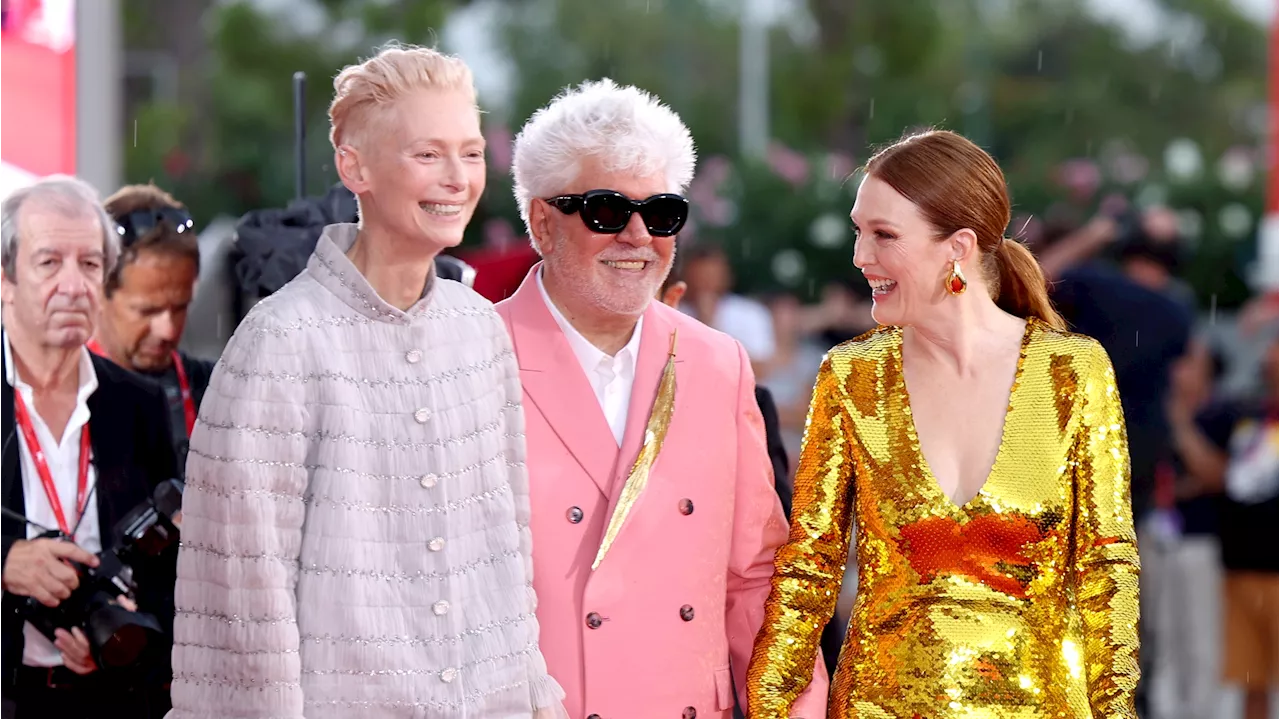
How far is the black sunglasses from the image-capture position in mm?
3430

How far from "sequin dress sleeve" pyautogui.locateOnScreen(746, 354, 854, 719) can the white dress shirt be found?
0.38m

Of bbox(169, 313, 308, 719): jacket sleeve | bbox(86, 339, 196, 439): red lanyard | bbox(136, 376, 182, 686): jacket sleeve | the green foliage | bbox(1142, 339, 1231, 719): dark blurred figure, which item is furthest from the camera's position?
the green foliage

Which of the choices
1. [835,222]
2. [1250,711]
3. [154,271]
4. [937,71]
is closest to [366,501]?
[154,271]

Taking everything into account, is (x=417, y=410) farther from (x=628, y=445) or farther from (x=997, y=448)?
(x=997, y=448)

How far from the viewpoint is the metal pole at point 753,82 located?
80.3 ft

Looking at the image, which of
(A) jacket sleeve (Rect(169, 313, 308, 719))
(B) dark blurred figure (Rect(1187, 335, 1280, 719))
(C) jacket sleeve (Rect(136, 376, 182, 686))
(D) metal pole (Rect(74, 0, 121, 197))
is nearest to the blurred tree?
(B) dark blurred figure (Rect(1187, 335, 1280, 719))

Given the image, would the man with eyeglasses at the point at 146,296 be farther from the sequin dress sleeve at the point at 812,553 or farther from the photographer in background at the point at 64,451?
the sequin dress sleeve at the point at 812,553

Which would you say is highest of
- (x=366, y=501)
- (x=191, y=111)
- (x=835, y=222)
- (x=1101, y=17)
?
(x=1101, y=17)

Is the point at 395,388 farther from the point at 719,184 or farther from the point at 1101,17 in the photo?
the point at 1101,17

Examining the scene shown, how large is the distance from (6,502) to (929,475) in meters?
1.98

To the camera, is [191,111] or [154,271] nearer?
[154,271]

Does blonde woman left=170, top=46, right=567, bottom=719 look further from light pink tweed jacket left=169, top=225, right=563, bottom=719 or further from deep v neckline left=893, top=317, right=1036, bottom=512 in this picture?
deep v neckline left=893, top=317, right=1036, bottom=512

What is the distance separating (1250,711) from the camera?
8.44 m

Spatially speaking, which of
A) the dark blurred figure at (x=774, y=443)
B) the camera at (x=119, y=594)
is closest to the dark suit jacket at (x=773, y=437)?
the dark blurred figure at (x=774, y=443)
